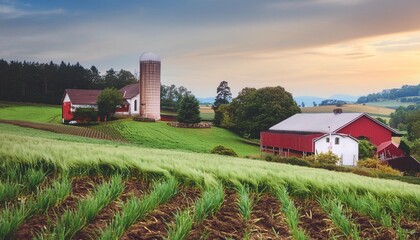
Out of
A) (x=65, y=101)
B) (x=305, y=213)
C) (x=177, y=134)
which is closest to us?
(x=305, y=213)

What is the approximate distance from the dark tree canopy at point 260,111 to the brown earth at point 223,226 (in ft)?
212

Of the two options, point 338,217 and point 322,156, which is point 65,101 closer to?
point 322,156

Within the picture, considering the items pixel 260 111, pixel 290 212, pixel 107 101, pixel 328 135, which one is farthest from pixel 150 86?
pixel 290 212

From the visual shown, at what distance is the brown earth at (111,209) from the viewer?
183 inches

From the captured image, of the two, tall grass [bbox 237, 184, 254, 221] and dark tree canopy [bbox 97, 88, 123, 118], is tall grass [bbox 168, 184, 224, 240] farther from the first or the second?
dark tree canopy [bbox 97, 88, 123, 118]

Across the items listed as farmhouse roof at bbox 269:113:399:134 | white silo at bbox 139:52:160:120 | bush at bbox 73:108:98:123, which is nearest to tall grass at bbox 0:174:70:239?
farmhouse roof at bbox 269:113:399:134

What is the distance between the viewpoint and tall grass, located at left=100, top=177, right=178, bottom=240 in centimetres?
449

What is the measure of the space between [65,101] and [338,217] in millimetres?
69269

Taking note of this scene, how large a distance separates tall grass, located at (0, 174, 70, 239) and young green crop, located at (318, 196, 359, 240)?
362cm

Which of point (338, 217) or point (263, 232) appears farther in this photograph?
point (338, 217)

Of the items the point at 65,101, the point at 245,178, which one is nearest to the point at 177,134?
the point at 65,101

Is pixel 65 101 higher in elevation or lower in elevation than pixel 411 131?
higher

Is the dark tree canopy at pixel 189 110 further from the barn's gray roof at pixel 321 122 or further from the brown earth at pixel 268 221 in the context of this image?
the brown earth at pixel 268 221

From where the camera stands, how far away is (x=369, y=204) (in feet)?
19.6
